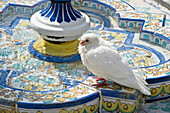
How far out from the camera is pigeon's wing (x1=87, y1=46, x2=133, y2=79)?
18.5ft

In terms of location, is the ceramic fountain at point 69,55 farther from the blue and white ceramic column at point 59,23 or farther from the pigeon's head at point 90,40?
the pigeon's head at point 90,40

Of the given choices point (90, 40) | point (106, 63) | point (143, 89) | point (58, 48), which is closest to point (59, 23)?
point (58, 48)

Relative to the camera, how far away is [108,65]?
5625mm

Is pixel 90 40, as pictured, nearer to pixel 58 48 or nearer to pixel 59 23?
pixel 59 23

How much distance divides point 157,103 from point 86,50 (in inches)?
63.4

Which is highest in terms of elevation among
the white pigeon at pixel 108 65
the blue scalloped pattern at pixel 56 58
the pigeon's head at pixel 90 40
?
the pigeon's head at pixel 90 40

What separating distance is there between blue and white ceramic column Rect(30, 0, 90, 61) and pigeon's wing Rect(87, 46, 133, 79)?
129cm

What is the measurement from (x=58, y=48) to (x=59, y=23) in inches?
23.5

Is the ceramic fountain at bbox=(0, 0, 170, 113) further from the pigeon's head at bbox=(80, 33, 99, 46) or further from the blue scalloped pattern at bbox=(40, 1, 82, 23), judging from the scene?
the pigeon's head at bbox=(80, 33, 99, 46)

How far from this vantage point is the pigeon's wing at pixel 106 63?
18.5ft

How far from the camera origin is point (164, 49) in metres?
7.65

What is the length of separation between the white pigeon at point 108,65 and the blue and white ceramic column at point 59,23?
43.2 inches

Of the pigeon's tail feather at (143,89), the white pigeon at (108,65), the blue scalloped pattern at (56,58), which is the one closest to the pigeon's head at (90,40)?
the white pigeon at (108,65)

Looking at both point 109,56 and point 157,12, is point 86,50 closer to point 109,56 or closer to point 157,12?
point 109,56
